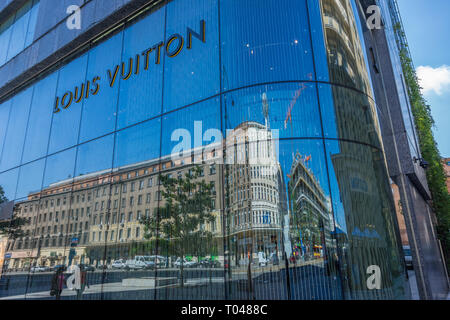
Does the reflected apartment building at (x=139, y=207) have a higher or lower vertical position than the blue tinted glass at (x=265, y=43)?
lower

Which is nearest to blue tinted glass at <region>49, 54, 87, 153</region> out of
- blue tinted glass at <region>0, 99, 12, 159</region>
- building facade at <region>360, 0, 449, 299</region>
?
blue tinted glass at <region>0, 99, 12, 159</region>

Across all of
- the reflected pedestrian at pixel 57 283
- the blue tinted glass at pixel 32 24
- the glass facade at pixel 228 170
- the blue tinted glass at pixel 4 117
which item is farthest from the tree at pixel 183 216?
the blue tinted glass at pixel 32 24

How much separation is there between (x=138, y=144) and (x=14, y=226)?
7254 mm

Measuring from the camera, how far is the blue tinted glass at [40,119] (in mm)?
12305

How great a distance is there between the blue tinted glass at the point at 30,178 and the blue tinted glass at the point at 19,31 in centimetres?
682

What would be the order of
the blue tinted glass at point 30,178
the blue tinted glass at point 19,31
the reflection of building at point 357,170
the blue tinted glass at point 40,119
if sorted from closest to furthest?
the reflection of building at point 357,170 < the blue tinted glass at point 30,178 < the blue tinted glass at point 40,119 < the blue tinted glass at point 19,31

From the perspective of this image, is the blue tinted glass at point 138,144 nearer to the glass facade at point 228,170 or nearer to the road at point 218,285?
the glass facade at point 228,170

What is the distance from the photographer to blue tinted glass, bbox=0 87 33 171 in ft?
44.1

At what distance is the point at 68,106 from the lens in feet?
38.3

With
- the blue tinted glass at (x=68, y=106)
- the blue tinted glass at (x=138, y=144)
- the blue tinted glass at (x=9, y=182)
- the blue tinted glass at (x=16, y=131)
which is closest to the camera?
the blue tinted glass at (x=138, y=144)

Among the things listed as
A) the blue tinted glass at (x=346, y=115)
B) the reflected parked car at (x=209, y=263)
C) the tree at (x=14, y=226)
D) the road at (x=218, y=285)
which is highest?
the blue tinted glass at (x=346, y=115)

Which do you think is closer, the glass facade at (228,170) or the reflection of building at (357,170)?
the reflection of building at (357,170)

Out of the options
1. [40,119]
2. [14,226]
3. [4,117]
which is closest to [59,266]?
[14,226]

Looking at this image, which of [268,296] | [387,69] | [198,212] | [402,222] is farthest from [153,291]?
[387,69]
